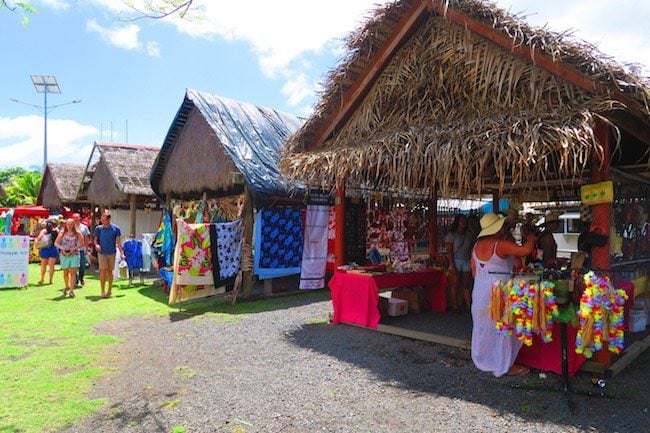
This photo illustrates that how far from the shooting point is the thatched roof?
60.4ft

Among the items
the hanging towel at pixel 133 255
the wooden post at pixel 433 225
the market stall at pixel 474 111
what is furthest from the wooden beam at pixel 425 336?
the hanging towel at pixel 133 255

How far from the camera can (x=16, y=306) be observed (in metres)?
8.41

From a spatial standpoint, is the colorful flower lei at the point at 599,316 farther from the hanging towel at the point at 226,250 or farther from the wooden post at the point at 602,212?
the hanging towel at the point at 226,250

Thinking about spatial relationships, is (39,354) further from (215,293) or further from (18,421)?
(215,293)

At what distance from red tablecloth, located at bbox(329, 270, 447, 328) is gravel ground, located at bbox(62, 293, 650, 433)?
0.41m

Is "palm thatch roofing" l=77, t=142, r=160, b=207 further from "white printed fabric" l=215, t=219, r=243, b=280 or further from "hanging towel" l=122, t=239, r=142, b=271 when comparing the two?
"white printed fabric" l=215, t=219, r=243, b=280

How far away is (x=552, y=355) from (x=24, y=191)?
33609 millimetres

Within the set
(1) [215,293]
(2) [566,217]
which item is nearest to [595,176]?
(1) [215,293]

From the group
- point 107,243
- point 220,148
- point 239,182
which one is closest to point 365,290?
point 239,182

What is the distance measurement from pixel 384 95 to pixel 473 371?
3.95 metres

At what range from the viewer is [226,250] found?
8.74 meters

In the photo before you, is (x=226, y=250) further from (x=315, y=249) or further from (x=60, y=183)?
(x=60, y=183)

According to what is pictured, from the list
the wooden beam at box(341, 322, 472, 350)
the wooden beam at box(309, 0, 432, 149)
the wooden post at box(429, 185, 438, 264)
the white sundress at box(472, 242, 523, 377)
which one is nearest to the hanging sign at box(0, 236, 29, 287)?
the wooden beam at box(309, 0, 432, 149)

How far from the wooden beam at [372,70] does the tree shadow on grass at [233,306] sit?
10.2 feet
